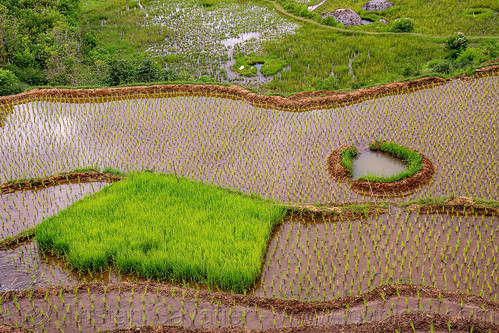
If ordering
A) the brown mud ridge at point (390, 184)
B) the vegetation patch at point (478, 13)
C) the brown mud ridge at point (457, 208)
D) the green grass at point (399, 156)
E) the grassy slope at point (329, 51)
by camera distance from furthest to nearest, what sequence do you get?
the vegetation patch at point (478, 13) < the grassy slope at point (329, 51) < the green grass at point (399, 156) < the brown mud ridge at point (390, 184) < the brown mud ridge at point (457, 208)

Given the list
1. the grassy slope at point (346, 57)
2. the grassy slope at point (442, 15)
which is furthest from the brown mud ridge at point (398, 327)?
the grassy slope at point (442, 15)

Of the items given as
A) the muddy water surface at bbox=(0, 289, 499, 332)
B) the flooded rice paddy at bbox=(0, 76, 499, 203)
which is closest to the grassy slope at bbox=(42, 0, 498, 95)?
the flooded rice paddy at bbox=(0, 76, 499, 203)

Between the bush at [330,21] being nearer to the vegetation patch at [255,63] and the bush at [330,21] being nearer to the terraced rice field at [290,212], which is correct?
the vegetation patch at [255,63]

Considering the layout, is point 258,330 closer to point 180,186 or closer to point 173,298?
point 173,298

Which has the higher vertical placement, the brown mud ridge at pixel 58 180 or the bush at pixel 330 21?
the bush at pixel 330 21

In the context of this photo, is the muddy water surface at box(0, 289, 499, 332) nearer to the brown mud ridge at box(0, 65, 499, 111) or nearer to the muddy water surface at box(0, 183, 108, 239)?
the muddy water surface at box(0, 183, 108, 239)

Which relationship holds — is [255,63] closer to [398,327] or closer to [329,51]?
[329,51]
